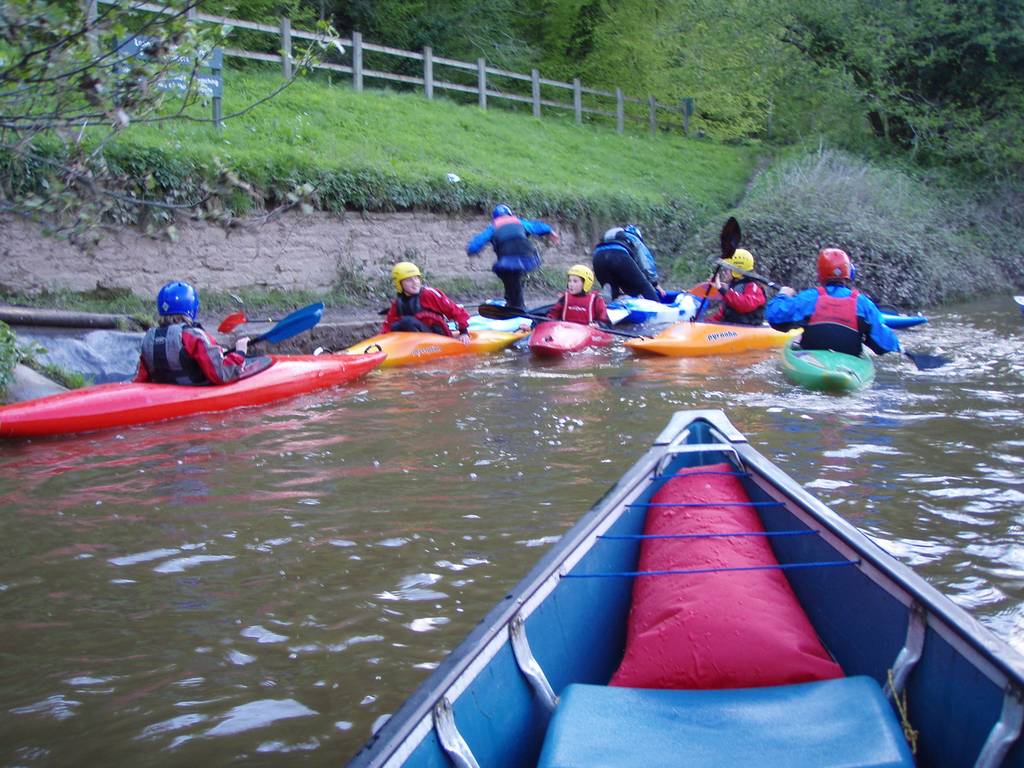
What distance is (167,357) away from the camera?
25.0 feet

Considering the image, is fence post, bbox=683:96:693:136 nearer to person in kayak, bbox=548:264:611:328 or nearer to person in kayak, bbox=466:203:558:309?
person in kayak, bbox=466:203:558:309

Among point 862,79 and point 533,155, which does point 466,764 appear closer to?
point 533,155

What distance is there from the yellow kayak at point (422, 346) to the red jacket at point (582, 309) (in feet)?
2.49

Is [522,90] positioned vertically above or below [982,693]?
above

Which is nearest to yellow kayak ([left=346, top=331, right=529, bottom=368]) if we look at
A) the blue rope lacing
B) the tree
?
the tree

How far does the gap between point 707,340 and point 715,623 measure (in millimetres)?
8267

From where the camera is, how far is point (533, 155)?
19.9 m

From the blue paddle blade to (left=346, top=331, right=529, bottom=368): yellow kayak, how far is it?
0.47 m

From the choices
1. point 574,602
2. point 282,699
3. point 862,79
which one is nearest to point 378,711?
point 282,699

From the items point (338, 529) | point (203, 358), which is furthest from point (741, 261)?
point (338, 529)

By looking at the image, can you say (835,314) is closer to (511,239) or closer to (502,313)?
(502,313)

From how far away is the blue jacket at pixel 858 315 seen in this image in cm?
812

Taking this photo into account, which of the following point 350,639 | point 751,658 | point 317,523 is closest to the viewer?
point 751,658

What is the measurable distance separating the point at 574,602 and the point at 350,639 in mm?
1171
